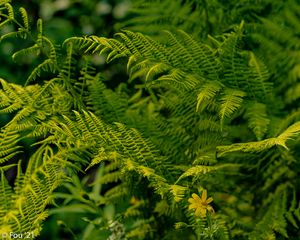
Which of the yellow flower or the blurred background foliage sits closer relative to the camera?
the yellow flower

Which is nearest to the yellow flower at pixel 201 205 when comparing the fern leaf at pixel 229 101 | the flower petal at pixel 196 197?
the flower petal at pixel 196 197

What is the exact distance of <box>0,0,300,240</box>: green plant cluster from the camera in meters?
1.32

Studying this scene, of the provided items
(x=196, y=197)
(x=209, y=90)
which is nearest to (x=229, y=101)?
(x=209, y=90)

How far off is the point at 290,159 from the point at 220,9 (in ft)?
1.69

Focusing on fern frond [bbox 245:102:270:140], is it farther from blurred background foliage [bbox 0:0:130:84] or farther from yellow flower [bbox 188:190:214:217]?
blurred background foliage [bbox 0:0:130:84]

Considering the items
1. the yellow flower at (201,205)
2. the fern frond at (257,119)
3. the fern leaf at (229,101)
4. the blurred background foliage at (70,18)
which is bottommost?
the blurred background foliage at (70,18)

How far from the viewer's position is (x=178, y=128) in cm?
160

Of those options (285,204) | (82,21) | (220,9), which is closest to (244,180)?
(285,204)

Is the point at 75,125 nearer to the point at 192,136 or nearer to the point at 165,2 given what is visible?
the point at 192,136

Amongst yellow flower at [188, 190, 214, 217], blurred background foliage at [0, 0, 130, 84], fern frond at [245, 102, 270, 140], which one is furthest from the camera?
blurred background foliage at [0, 0, 130, 84]

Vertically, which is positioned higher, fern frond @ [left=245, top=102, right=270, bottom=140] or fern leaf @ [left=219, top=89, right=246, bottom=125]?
fern leaf @ [left=219, top=89, right=246, bottom=125]

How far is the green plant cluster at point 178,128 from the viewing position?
1316mm

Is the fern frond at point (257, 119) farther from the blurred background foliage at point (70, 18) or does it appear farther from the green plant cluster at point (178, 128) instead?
the blurred background foliage at point (70, 18)

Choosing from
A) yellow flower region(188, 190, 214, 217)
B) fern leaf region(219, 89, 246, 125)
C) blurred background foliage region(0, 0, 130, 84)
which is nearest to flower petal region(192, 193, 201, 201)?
yellow flower region(188, 190, 214, 217)
